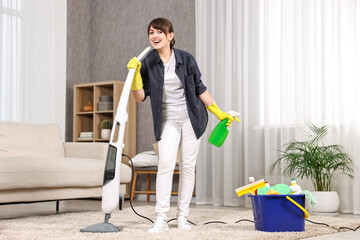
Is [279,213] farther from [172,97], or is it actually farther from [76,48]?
[76,48]

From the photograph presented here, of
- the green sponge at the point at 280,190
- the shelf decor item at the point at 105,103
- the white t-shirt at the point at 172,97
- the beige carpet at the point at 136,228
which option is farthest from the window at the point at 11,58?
the green sponge at the point at 280,190

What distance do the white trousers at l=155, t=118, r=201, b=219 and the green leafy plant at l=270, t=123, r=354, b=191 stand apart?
1422mm

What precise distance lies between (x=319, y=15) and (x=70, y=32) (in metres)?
3.06

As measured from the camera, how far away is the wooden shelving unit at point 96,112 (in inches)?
202

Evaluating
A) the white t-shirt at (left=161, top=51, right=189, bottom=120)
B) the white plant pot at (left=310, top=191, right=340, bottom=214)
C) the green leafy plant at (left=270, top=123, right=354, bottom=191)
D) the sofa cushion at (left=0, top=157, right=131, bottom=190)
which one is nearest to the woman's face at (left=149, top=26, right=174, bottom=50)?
the white t-shirt at (left=161, top=51, right=189, bottom=120)

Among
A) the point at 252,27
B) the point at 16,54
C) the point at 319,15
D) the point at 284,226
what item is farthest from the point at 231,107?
the point at 16,54

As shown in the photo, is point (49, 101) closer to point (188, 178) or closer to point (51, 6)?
point (51, 6)

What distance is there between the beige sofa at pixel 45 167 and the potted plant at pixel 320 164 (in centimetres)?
127

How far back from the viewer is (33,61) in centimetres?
533

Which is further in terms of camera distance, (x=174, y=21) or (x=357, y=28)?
(x=174, y=21)

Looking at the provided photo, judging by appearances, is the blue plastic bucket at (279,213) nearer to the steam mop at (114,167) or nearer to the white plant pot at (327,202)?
the steam mop at (114,167)

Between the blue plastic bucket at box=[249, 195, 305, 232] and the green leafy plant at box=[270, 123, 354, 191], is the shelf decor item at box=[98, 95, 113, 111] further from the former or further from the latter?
the blue plastic bucket at box=[249, 195, 305, 232]

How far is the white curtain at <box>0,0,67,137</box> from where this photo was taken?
16.7 feet

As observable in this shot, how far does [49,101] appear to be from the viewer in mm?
5434
